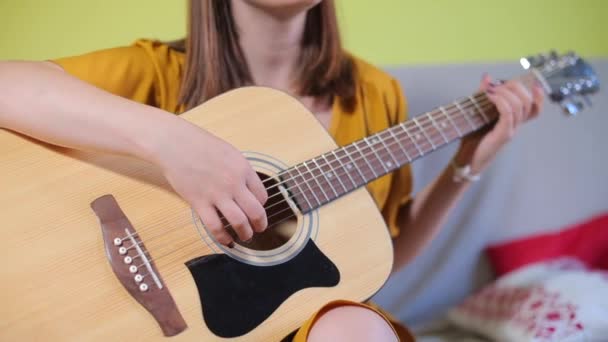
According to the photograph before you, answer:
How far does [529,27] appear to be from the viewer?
1484 millimetres

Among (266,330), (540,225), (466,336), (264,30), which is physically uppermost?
(264,30)

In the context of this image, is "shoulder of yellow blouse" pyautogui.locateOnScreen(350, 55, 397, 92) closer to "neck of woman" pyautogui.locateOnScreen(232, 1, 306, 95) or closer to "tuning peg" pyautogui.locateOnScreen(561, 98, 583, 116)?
"neck of woman" pyautogui.locateOnScreen(232, 1, 306, 95)

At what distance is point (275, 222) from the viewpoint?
76cm

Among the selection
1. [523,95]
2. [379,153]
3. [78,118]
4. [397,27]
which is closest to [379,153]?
[379,153]

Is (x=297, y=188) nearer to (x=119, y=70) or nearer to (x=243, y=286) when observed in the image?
(x=243, y=286)

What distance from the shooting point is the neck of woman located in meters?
0.94

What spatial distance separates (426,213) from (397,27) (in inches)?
19.5

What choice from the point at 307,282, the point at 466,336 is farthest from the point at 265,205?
the point at 466,336

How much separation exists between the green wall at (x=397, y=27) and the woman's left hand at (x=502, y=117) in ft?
1.20

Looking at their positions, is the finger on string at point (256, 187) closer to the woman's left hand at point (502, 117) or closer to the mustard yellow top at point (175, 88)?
the mustard yellow top at point (175, 88)

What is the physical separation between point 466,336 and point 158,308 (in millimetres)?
779

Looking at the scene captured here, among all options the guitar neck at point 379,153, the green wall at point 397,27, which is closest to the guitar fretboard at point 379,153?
the guitar neck at point 379,153

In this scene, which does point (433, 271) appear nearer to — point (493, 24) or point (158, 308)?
point (493, 24)

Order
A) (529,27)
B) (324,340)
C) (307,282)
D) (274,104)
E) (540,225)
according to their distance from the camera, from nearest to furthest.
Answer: (324,340) → (307,282) → (274,104) → (540,225) → (529,27)
